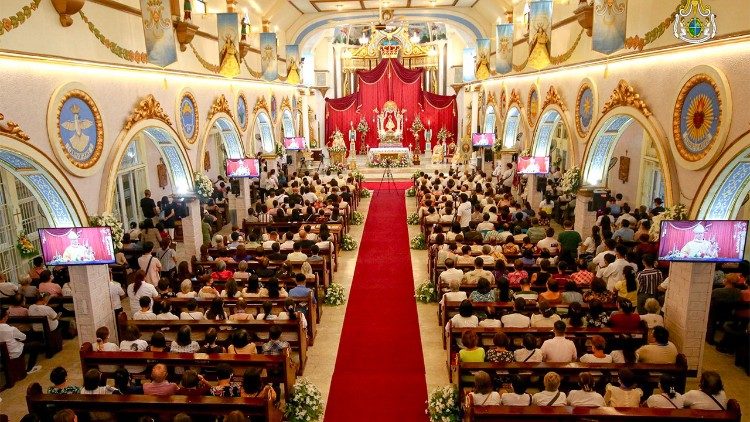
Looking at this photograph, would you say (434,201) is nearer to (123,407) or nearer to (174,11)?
(174,11)

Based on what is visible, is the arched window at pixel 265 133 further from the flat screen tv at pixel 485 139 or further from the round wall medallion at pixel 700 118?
the round wall medallion at pixel 700 118

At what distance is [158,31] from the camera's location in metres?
9.86

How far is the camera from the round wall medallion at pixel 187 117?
42.5 ft

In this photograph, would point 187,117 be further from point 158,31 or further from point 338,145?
point 338,145

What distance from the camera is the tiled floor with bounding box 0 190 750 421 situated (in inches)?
293

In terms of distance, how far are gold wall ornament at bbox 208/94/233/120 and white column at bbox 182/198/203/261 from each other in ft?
10.4

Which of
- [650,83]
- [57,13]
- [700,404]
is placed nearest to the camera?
[700,404]

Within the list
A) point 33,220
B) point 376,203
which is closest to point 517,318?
point 33,220

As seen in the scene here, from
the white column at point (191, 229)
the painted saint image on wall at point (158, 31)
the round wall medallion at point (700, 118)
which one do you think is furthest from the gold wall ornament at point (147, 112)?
the round wall medallion at point (700, 118)

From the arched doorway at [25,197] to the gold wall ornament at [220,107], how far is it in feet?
16.5

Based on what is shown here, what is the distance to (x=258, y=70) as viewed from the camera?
65.4ft

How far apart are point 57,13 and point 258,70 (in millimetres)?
11965

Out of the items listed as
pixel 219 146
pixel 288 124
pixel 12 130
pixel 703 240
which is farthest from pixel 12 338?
pixel 288 124

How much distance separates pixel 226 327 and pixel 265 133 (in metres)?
15.2
